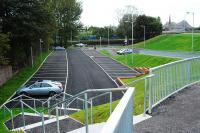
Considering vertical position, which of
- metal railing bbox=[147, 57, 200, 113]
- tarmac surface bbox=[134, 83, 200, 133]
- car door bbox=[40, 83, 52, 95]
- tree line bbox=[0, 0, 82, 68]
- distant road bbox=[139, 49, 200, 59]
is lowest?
car door bbox=[40, 83, 52, 95]

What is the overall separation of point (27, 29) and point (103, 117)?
113ft

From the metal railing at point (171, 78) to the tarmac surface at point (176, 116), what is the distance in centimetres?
22

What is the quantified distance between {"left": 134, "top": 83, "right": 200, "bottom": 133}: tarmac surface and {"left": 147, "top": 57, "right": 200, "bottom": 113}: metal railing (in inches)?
8.8

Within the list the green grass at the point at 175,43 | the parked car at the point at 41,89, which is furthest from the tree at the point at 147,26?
the parked car at the point at 41,89

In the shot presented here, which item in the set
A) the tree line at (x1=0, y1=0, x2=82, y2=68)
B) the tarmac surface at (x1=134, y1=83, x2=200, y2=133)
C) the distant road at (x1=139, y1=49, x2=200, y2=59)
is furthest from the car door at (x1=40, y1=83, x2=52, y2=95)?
the tarmac surface at (x1=134, y1=83, x2=200, y2=133)

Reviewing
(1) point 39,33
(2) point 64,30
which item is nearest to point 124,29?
(2) point 64,30

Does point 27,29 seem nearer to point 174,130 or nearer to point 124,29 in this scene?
point 174,130

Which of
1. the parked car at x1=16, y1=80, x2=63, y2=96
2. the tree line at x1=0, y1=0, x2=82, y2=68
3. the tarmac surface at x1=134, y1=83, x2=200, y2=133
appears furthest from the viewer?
the tree line at x1=0, y1=0, x2=82, y2=68

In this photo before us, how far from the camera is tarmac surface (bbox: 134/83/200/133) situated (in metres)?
8.92

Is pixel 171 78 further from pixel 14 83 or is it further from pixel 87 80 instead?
pixel 87 80

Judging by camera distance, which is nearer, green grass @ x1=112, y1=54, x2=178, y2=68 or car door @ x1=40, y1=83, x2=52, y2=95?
car door @ x1=40, y1=83, x2=52, y2=95

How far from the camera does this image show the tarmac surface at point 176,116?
8.92 metres

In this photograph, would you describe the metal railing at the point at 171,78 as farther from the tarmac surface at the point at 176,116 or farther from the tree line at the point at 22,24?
the tree line at the point at 22,24

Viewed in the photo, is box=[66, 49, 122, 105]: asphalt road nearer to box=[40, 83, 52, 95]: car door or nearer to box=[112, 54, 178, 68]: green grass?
box=[40, 83, 52, 95]: car door
